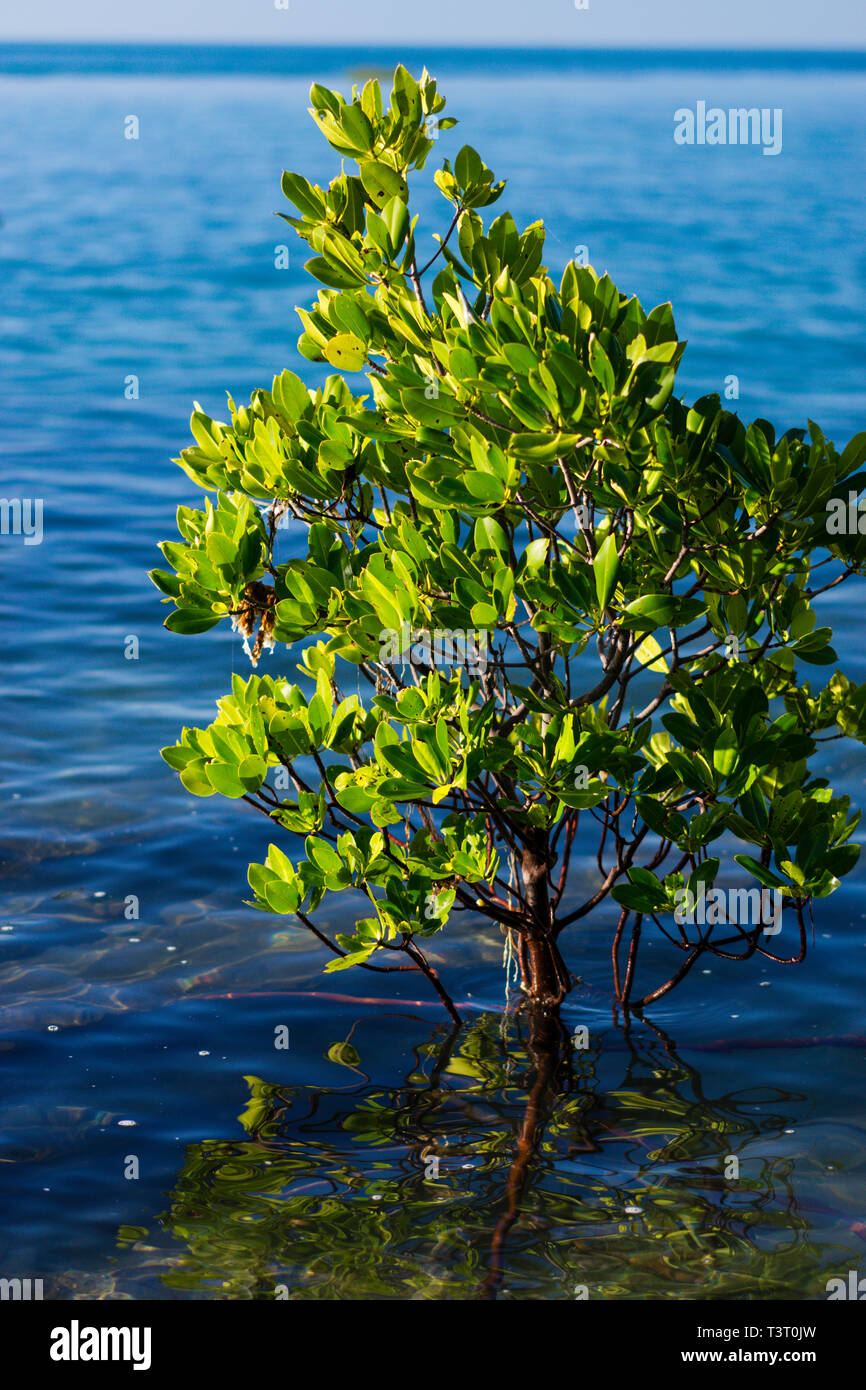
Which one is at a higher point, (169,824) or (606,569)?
(169,824)

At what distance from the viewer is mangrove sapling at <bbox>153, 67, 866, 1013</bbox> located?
2.91 metres

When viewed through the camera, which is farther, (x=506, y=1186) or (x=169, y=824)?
(x=169, y=824)

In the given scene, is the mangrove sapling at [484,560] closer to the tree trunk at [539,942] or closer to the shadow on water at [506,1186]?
the tree trunk at [539,942]

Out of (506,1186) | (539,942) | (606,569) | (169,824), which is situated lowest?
(506,1186)

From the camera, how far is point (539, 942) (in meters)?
4.01

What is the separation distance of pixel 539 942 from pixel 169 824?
85.9 inches

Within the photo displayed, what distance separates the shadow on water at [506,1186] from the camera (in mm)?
3188

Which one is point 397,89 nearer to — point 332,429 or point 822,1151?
point 332,429

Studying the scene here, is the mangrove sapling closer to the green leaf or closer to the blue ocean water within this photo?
the green leaf

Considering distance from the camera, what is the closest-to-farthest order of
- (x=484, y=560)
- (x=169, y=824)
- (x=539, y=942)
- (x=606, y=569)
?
(x=606, y=569), (x=484, y=560), (x=539, y=942), (x=169, y=824)

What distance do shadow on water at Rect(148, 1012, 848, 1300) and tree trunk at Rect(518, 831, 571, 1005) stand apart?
0.11m

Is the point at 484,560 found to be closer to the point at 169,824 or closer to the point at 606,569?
the point at 606,569

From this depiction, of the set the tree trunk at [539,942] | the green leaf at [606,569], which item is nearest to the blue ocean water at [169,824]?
the tree trunk at [539,942]

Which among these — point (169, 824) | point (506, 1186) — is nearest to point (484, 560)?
point (506, 1186)
